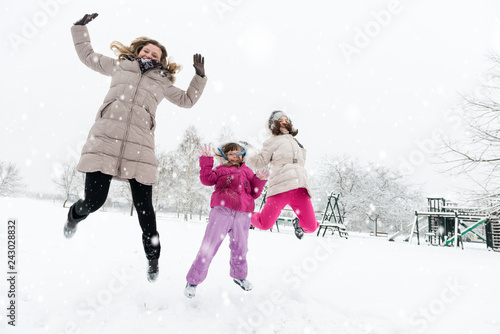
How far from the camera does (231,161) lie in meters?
3.21

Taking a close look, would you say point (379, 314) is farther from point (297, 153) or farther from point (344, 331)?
point (297, 153)

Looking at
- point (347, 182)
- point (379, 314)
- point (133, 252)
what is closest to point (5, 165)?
point (347, 182)

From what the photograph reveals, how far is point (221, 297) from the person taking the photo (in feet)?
8.29

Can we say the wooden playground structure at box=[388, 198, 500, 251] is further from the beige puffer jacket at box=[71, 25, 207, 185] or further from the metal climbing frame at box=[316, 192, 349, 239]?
the beige puffer jacket at box=[71, 25, 207, 185]

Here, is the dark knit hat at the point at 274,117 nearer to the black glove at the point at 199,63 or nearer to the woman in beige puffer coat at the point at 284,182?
the woman in beige puffer coat at the point at 284,182

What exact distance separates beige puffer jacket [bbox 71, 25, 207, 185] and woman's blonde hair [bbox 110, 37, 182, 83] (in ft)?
0.39

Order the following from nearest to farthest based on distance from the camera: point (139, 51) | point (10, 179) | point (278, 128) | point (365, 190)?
point (139, 51) → point (278, 128) → point (365, 190) → point (10, 179)

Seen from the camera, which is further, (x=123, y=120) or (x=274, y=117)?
(x=274, y=117)

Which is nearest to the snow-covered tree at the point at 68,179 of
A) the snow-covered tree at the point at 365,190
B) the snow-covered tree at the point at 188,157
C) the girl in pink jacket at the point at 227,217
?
the snow-covered tree at the point at 188,157

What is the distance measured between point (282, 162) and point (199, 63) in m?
1.73

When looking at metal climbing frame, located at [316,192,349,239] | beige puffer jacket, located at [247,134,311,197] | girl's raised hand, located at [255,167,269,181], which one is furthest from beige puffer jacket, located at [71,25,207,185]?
metal climbing frame, located at [316,192,349,239]

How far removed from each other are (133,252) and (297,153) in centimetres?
255

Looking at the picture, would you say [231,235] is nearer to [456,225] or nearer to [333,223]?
[333,223]

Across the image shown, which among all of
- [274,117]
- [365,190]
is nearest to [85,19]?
[274,117]
